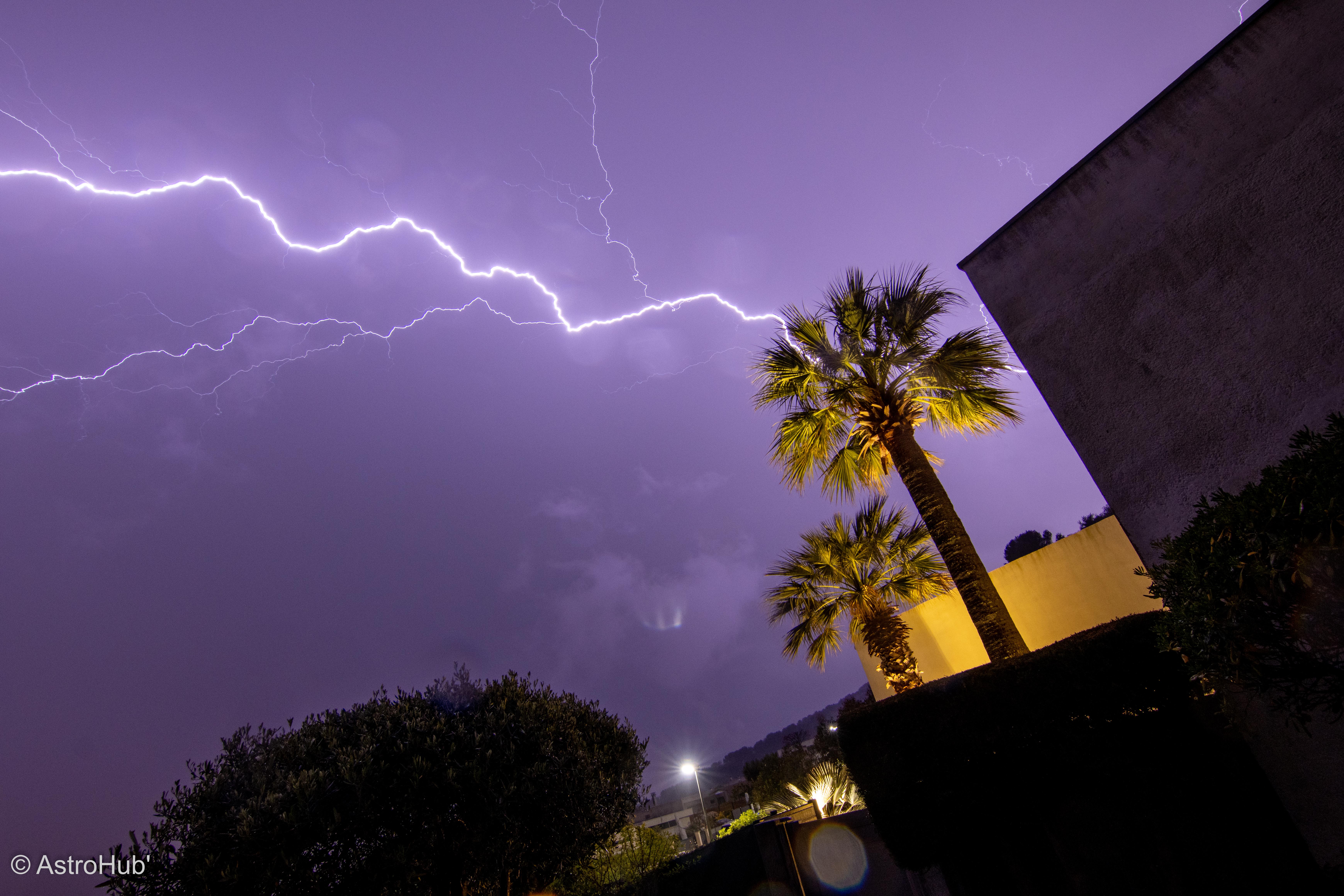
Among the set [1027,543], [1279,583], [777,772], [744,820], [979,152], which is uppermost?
[979,152]

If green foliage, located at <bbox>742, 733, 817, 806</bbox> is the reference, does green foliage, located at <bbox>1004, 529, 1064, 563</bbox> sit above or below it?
above

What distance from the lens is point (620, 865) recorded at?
9.69 m

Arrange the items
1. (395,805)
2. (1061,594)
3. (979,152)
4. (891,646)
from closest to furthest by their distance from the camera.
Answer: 1. (395,805)
2. (1061,594)
3. (891,646)
4. (979,152)

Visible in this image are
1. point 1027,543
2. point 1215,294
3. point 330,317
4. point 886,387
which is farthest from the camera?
point 330,317

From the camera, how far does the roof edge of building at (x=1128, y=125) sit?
5.20 m

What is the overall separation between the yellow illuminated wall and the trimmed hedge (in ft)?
13.0

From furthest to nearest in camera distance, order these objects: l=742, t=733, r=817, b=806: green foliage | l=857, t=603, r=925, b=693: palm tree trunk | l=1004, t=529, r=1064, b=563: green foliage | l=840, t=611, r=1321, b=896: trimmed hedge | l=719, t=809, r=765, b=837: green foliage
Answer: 1. l=1004, t=529, r=1064, b=563: green foliage
2. l=742, t=733, r=817, b=806: green foliage
3. l=719, t=809, r=765, b=837: green foliage
4. l=857, t=603, r=925, b=693: palm tree trunk
5. l=840, t=611, r=1321, b=896: trimmed hedge

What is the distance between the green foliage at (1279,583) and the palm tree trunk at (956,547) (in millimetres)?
3350

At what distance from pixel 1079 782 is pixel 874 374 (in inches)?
238

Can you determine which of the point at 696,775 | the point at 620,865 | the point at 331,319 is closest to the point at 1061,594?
the point at 620,865

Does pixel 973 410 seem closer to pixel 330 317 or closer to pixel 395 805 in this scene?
pixel 395 805

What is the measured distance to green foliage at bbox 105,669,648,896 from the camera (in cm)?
600

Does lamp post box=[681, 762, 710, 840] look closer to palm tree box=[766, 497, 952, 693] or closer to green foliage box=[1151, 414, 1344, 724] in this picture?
palm tree box=[766, 497, 952, 693]

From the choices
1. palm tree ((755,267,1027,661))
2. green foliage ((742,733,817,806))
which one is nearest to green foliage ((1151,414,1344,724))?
palm tree ((755,267,1027,661))
